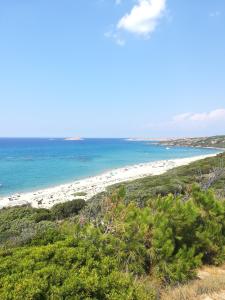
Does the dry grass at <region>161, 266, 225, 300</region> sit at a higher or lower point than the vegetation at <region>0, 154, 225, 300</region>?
lower

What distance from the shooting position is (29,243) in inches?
236

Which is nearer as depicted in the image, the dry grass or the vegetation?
the vegetation

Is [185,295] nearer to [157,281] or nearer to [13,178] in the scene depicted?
[157,281]

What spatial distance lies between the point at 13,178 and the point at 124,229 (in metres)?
38.2

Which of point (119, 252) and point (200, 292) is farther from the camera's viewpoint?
point (119, 252)

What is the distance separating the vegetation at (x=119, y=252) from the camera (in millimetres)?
4145

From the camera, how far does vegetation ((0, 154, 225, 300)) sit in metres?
4.14

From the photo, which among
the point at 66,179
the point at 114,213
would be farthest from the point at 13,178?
A: the point at 114,213

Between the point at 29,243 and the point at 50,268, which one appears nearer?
the point at 50,268

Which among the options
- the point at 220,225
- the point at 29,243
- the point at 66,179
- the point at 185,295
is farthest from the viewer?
the point at 66,179

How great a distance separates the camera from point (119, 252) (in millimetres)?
6586

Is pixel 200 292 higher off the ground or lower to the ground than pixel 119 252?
lower

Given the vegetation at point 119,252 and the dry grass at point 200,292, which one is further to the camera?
the dry grass at point 200,292

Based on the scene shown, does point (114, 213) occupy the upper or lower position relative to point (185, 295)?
upper
